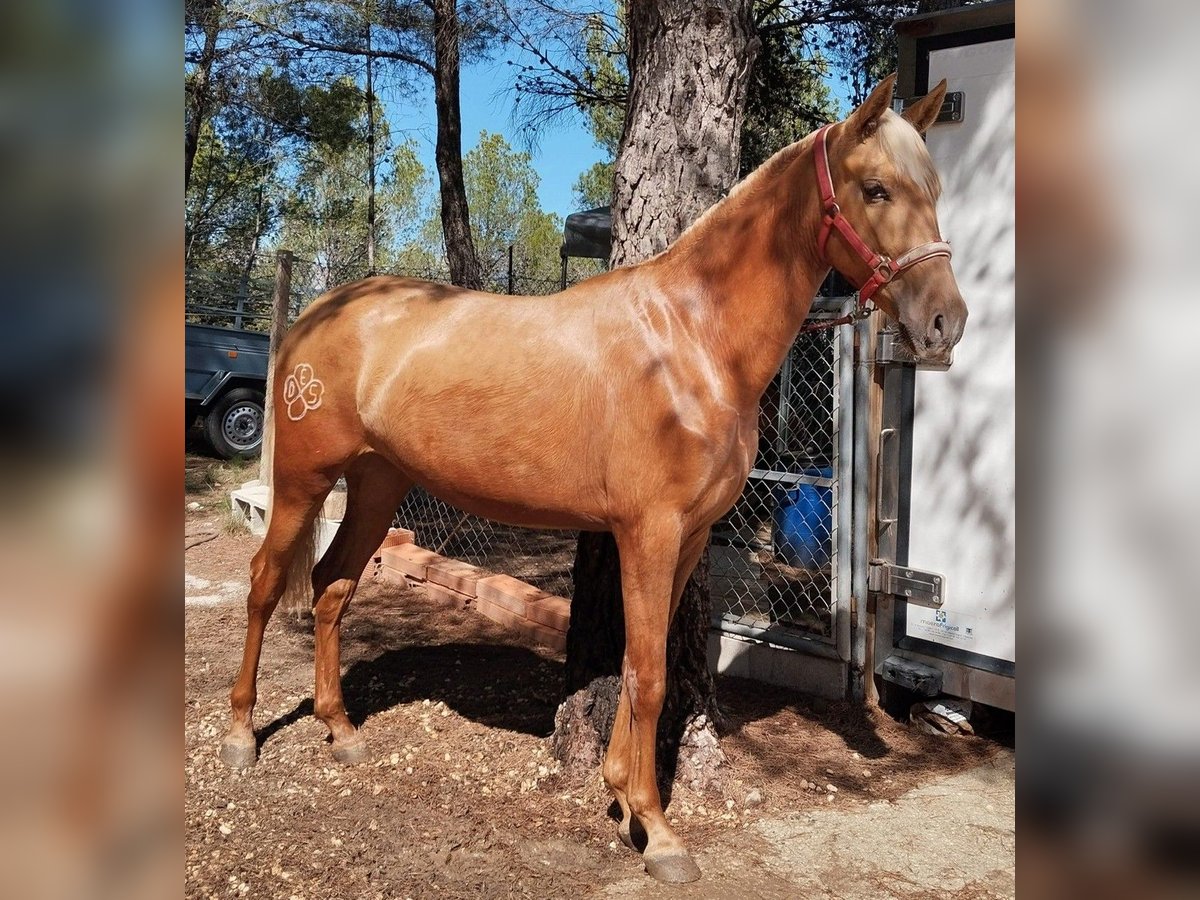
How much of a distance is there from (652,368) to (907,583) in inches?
84.7

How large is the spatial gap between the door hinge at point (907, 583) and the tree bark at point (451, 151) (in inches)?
248

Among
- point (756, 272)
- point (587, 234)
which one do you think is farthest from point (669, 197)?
point (587, 234)

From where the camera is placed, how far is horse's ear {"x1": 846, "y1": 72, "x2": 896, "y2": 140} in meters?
2.30

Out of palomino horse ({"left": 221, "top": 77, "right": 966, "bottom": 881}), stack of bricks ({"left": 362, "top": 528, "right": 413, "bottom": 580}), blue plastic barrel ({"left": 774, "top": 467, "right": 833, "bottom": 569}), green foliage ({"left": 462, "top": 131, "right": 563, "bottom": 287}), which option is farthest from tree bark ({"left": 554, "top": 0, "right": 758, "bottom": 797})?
green foliage ({"left": 462, "top": 131, "right": 563, "bottom": 287})

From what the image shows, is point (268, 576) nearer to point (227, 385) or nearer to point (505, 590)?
point (505, 590)

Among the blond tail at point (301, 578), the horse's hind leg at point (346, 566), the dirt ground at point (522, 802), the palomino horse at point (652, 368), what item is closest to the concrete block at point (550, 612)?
the dirt ground at point (522, 802)

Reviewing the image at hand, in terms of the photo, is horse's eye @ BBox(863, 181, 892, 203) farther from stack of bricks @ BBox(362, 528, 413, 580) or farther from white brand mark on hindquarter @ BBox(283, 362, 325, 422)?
stack of bricks @ BBox(362, 528, 413, 580)

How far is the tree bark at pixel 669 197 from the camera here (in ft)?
11.1

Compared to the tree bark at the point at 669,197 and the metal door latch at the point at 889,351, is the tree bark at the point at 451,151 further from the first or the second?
the tree bark at the point at 669,197

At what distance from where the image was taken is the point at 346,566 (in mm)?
3857
